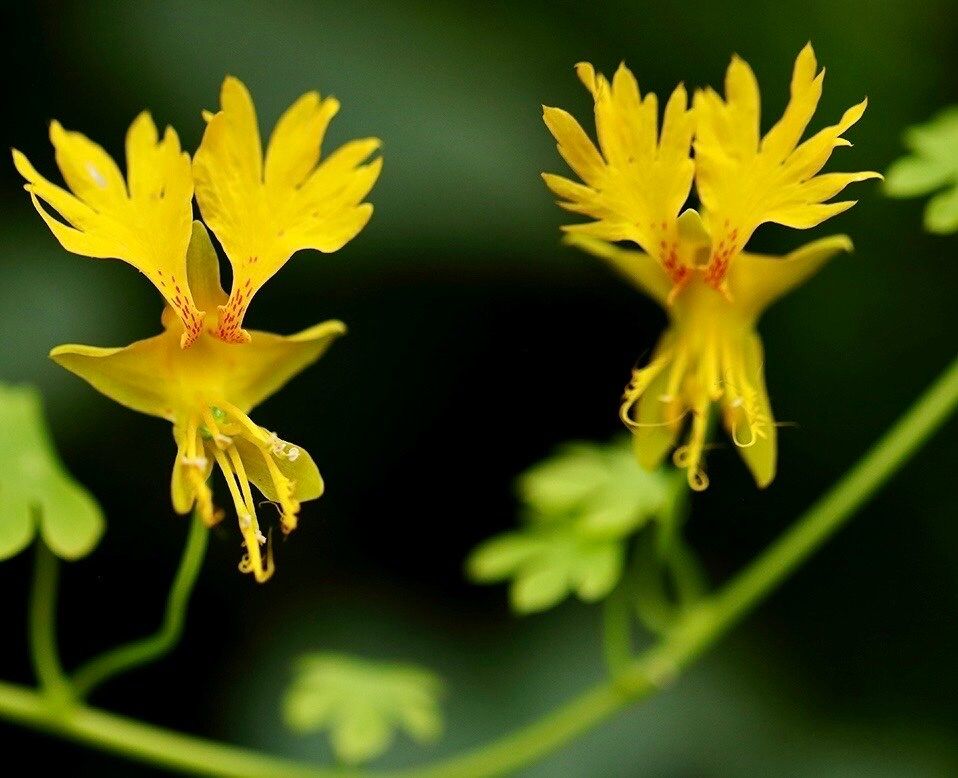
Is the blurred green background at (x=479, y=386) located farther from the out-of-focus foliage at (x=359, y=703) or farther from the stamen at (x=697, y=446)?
the stamen at (x=697, y=446)

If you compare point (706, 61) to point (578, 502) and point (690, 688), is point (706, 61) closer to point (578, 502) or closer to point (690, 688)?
point (578, 502)

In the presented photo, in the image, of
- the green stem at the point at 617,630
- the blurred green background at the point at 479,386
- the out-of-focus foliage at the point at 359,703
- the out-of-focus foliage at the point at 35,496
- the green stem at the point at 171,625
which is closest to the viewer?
the green stem at the point at 171,625

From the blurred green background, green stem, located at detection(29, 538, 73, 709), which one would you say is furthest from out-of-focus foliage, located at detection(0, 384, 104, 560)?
the blurred green background

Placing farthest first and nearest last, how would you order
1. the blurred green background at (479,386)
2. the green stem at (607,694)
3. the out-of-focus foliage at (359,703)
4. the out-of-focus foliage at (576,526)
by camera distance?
the blurred green background at (479,386), the out-of-focus foliage at (359,703), the out-of-focus foliage at (576,526), the green stem at (607,694)

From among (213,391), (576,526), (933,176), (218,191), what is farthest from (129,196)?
(576,526)

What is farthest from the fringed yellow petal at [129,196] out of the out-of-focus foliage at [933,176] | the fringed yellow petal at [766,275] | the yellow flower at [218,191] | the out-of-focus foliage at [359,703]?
the out-of-focus foliage at [359,703]

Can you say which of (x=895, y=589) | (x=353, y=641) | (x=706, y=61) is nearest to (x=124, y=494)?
(x=353, y=641)

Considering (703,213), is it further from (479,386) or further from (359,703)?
(479,386)
